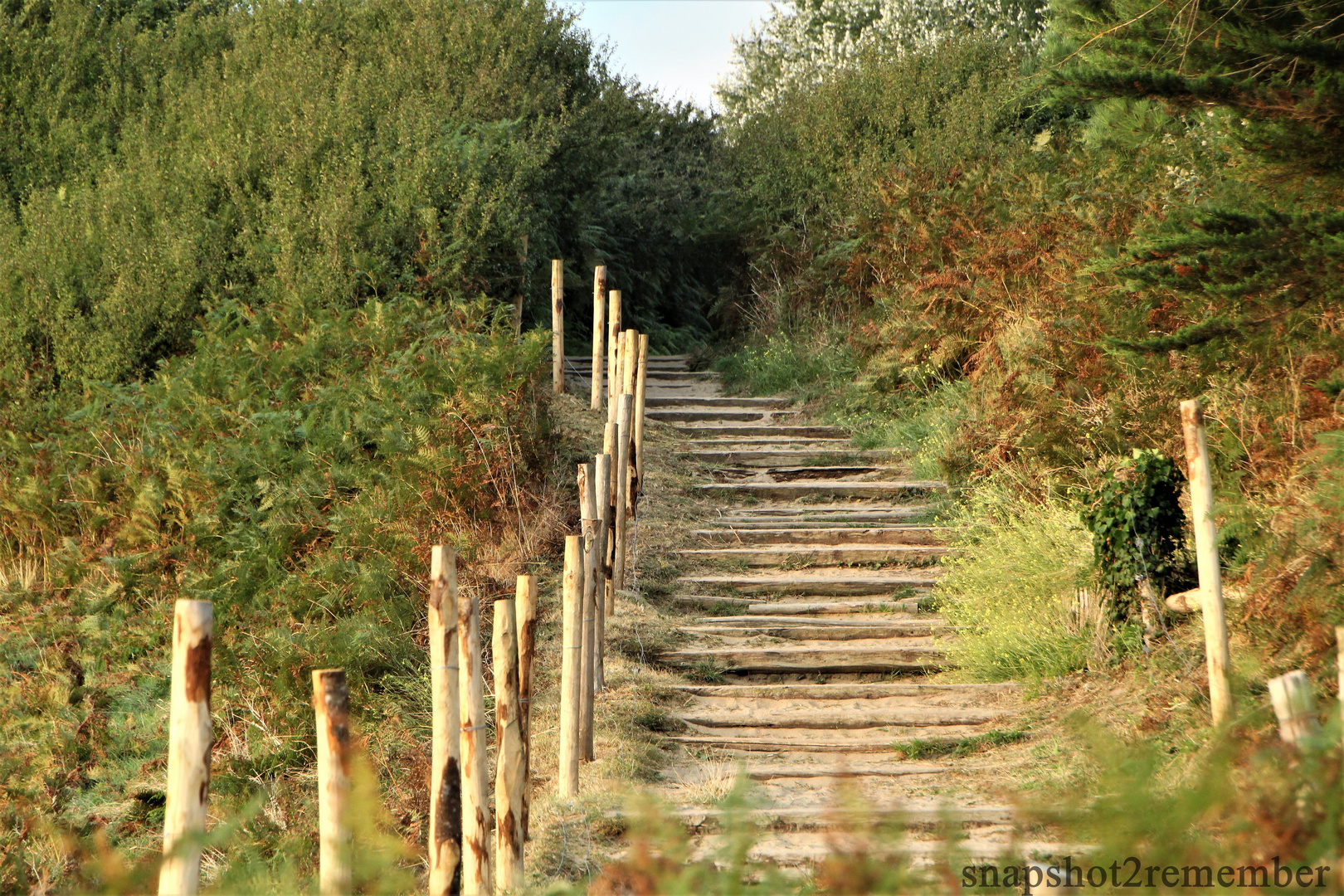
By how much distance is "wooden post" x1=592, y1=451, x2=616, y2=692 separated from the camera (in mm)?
6449

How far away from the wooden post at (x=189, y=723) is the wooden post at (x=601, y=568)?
3.05m

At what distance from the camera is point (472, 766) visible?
12.6 feet

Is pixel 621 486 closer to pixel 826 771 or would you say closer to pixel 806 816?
pixel 826 771

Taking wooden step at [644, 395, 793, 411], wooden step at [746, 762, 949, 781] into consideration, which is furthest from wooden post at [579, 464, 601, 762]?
wooden step at [644, 395, 793, 411]

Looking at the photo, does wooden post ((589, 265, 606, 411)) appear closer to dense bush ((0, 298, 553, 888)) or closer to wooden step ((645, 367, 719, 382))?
dense bush ((0, 298, 553, 888))

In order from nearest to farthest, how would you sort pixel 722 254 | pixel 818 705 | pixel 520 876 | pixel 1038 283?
1. pixel 520 876
2. pixel 818 705
3. pixel 1038 283
4. pixel 722 254

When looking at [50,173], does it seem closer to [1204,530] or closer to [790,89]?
[790,89]

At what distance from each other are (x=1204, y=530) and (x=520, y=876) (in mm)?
2952

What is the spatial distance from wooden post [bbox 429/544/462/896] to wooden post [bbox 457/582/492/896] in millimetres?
51

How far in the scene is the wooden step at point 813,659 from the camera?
24.8 feet

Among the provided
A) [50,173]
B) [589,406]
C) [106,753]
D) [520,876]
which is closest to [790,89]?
[589,406]

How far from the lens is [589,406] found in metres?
12.4

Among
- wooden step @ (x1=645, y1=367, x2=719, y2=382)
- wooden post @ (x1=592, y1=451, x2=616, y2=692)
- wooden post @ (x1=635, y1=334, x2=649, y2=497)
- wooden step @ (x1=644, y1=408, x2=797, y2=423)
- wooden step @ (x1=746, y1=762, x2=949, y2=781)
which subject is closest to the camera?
wooden step @ (x1=746, y1=762, x2=949, y2=781)

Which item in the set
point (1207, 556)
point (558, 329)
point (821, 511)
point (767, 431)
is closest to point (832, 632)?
point (821, 511)
